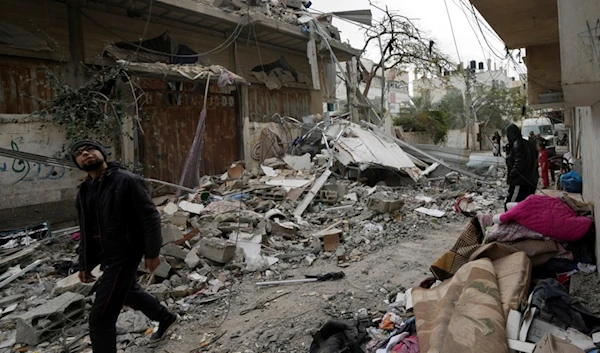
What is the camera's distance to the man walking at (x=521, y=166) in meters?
5.59

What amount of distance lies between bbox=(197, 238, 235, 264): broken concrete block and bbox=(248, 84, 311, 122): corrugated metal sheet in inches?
255

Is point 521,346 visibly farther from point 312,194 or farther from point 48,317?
point 312,194

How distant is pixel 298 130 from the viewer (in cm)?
1155

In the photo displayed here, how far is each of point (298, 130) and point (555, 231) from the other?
8.67m

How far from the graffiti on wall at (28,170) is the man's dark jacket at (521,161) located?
705 cm

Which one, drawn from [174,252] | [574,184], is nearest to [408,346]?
[174,252]

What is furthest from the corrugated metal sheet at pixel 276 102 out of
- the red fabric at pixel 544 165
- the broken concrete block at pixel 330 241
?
the red fabric at pixel 544 165

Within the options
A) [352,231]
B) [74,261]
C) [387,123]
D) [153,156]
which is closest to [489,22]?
[352,231]

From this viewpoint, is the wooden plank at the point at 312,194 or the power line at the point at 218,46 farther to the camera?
the power line at the point at 218,46

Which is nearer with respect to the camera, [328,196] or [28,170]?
[28,170]

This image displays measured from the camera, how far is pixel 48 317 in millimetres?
3531

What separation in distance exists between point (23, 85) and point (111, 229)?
222 inches

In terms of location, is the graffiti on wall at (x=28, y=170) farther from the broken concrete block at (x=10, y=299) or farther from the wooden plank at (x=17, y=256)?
the broken concrete block at (x=10, y=299)

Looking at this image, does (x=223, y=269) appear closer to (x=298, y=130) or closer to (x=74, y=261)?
(x=74, y=261)
